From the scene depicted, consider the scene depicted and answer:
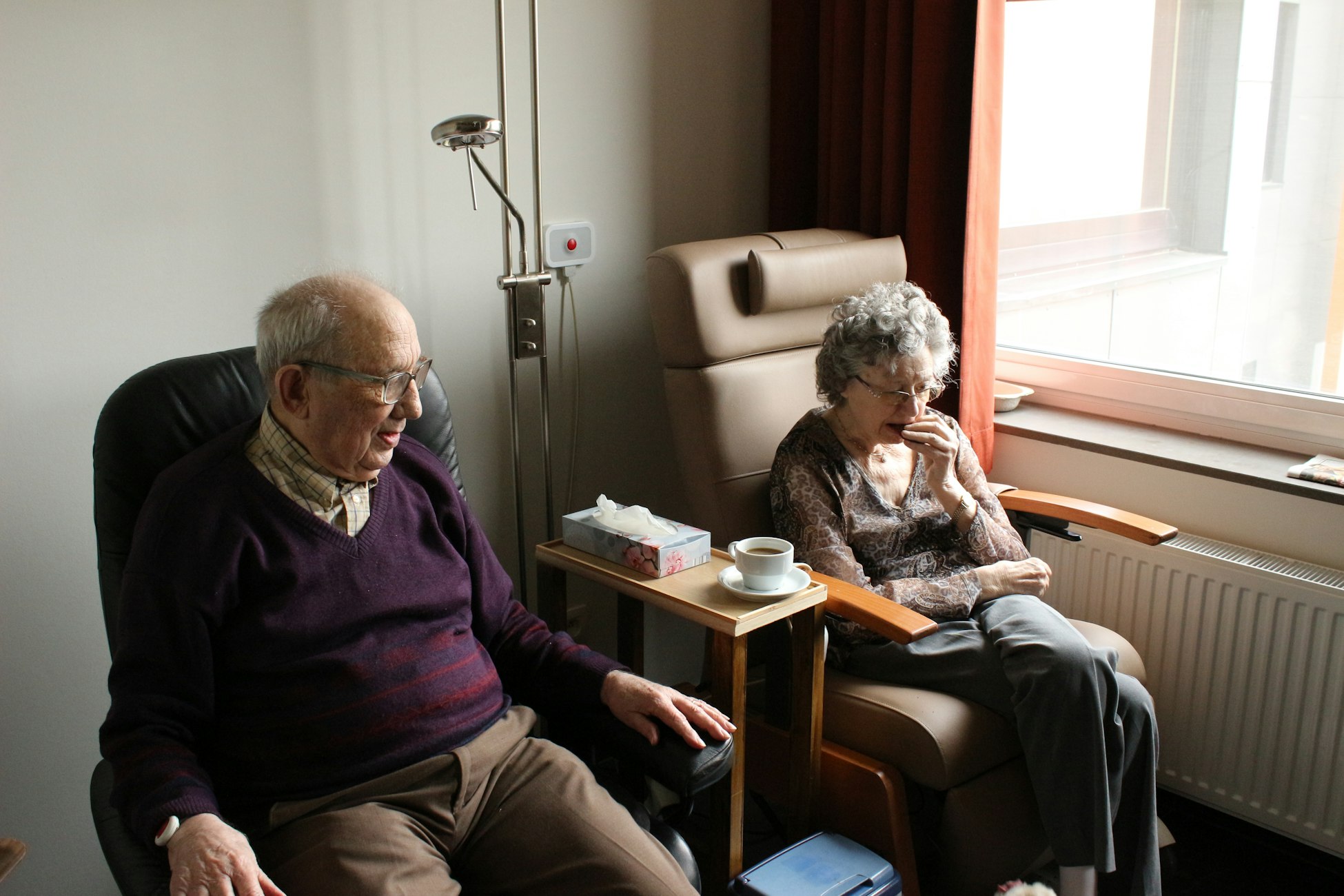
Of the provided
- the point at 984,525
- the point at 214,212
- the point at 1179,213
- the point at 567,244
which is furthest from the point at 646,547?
the point at 1179,213

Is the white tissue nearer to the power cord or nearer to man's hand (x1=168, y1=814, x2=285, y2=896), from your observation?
the power cord

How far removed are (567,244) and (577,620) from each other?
0.84 m

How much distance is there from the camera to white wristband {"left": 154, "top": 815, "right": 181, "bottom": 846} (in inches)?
50.8

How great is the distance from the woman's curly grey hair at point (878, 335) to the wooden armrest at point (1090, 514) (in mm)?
345

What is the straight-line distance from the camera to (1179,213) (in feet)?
8.16

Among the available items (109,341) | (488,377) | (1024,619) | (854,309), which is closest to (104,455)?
(109,341)

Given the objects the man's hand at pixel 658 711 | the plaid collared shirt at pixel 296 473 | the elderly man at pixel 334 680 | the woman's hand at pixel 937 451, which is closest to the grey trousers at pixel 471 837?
the elderly man at pixel 334 680

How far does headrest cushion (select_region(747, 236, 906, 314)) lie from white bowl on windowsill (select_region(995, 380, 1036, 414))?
44cm

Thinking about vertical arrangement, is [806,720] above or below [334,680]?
below

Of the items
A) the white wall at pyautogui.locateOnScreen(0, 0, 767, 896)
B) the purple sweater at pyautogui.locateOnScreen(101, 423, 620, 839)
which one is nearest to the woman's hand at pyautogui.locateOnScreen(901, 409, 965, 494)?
the white wall at pyautogui.locateOnScreen(0, 0, 767, 896)

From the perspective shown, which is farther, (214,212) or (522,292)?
(522,292)

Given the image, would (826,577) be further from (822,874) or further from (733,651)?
(822,874)

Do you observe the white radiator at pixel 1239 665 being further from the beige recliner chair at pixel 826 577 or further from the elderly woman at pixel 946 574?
the elderly woman at pixel 946 574

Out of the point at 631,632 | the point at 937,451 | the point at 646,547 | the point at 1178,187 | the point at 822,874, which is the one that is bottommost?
the point at 822,874
